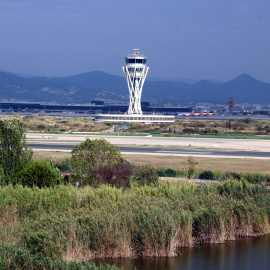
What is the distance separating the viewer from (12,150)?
1715 inches

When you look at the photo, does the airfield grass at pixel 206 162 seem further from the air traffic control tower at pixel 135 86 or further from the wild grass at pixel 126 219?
the air traffic control tower at pixel 135 86

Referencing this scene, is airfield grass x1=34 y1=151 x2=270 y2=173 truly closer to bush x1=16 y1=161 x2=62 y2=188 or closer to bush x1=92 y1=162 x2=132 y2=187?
bush x1=92 y1=162 x2=132 y2=187

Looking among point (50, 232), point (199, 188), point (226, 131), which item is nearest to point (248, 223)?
point (199, 188)

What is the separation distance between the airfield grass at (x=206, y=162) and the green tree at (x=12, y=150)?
1669cm

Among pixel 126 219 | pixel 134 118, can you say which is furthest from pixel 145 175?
pixel 134 118

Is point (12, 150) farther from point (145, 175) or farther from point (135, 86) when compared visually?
point (135, 86)

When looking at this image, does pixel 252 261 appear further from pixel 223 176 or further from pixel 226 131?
pixel 226 131

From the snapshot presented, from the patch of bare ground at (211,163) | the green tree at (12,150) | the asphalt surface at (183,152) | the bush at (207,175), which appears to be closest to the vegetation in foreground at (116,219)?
the green tree at (12,150)

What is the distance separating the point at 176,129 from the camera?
130125 mm

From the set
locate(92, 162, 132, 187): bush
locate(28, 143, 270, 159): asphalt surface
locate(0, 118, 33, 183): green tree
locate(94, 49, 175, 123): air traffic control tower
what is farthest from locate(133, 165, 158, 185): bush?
locate(94, 49, 175, 123): air traffic control tower

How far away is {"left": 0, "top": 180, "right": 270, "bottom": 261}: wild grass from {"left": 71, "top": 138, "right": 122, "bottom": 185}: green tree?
10.6 m

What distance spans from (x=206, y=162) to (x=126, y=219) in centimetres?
3392

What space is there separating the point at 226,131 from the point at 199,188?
91.0m

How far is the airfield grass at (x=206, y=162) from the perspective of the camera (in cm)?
5594
